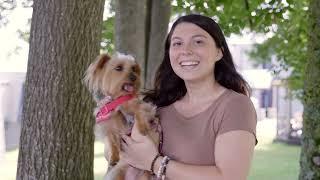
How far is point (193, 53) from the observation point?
2338 millimetres

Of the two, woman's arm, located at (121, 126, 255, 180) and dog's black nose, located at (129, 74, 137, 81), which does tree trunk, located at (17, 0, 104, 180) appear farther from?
woman's arm, located at (121, 126, 255, 180)

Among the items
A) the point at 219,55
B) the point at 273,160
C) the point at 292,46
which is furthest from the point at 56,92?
the point at 273,160

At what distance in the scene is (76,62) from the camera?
4.48 metres

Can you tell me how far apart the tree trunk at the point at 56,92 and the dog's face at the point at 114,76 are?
1250 mm

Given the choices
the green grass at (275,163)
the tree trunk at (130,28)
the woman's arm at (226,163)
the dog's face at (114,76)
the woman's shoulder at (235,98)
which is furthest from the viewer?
the green grass at (275,163)

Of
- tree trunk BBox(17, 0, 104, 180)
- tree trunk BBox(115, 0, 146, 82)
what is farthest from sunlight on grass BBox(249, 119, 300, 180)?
tree trunk BBox(17, 0, 104, 180)

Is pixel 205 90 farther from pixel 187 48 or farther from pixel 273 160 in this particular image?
pixel 273 160

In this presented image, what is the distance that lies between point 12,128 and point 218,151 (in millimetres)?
14215

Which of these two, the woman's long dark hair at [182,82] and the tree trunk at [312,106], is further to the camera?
the tree trunk at [312,106]

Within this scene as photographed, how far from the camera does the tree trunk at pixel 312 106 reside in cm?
519

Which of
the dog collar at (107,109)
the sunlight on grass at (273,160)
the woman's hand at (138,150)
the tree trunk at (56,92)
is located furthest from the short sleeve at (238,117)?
the sunlight on grass at (273,160)

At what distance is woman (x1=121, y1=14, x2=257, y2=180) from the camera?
2199 millimetres

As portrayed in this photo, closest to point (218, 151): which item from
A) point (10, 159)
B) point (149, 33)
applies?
point (149, 33)

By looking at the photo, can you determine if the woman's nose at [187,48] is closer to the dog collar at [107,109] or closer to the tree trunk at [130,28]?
the dog collar at [107,109]
